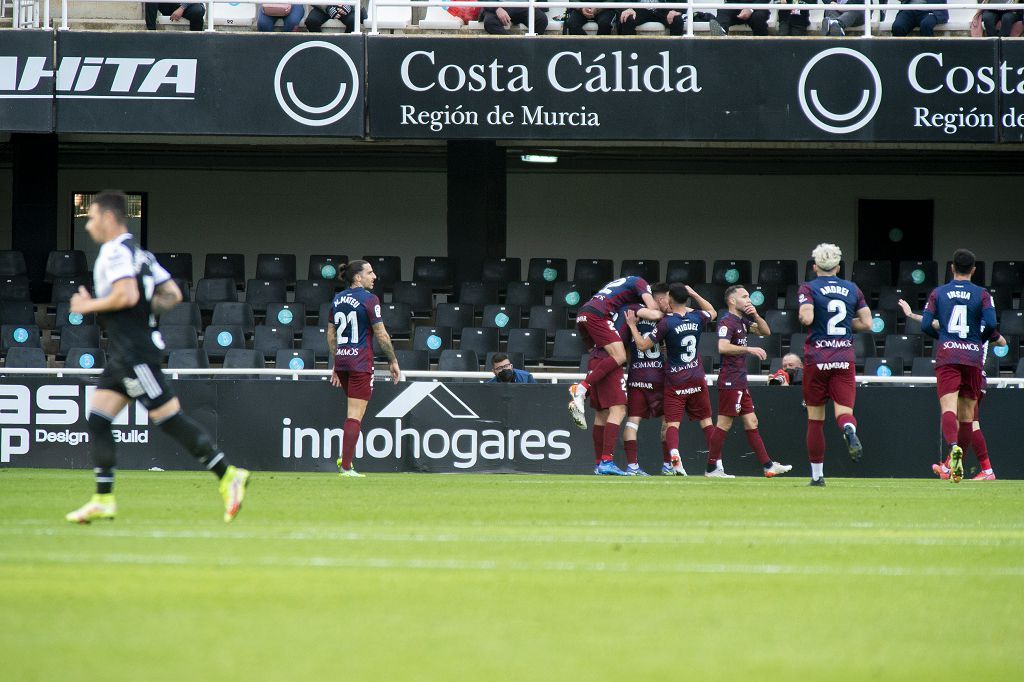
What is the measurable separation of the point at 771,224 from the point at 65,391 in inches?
532

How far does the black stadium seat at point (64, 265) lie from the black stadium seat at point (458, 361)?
6497mm

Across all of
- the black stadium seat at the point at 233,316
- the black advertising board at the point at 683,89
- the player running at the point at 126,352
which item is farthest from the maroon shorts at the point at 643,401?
the player running at the point at 126,352

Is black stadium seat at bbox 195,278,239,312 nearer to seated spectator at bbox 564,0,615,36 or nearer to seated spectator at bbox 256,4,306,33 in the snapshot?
seated spectator at bbox 256,4,306,33

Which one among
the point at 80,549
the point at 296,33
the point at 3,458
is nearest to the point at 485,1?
the point at 296,33

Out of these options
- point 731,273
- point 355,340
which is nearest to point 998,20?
point 731,273

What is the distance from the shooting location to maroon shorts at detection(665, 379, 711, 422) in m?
14.6

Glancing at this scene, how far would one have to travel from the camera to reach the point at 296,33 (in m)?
19.2

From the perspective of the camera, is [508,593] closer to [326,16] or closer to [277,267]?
[326,16]

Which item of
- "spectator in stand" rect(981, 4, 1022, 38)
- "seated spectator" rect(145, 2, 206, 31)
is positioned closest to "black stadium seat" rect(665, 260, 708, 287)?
"spectator in stand" rect(981, 4, 1022, 38)

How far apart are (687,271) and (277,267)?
6.59m

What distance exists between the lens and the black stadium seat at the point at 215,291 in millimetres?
21219

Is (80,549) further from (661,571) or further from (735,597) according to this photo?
(735,597)

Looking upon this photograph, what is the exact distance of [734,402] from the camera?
48.2 feet

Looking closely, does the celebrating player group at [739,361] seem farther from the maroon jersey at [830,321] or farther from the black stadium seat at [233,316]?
the black stadium seat at [233,316]
